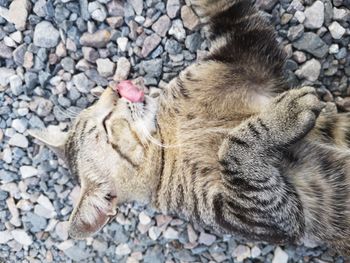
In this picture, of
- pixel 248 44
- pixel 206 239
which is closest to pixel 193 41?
pixel 248 44

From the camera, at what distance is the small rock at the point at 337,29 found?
2.23 m

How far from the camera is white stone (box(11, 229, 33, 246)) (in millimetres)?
2832

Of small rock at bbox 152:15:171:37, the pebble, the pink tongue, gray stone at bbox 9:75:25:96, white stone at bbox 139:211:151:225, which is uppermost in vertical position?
small rock at bbox 152:15:171:37

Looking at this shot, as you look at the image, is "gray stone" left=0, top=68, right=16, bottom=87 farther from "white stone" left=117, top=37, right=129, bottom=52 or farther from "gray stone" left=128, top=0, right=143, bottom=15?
"gray stone" left=128, top=0, right=143, bottom=15

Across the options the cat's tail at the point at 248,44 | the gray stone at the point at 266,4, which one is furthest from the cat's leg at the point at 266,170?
the gray stone at the point at 266,4

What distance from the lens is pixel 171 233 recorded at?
2.64 metres

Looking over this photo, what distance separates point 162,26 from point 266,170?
0.92 m

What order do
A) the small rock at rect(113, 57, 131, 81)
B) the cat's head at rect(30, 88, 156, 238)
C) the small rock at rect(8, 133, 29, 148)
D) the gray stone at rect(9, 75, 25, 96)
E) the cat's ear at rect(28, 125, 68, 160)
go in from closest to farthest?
the cat's head at rect(30, 88, 156, 238) < the cat's ear at rect(28, 125, 68, 160) < the small rock at rect(113, 57, 131, 81) < the gray stone at rect(9, 75, 25, 96) < the small rock at rect(8, 133, 29, 148)

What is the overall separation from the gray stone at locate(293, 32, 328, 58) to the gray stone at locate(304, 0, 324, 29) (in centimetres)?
4

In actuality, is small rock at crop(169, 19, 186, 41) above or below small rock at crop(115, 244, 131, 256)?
above

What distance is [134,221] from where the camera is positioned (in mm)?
2674

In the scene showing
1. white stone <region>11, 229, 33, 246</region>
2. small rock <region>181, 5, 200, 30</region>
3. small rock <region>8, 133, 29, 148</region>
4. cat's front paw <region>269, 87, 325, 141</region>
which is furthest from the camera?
white stone <region>11, 229, 33, 246</region>

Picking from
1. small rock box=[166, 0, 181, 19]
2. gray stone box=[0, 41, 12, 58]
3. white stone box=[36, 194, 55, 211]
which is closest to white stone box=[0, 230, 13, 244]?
white stone box=[36, 194, 55, 211]

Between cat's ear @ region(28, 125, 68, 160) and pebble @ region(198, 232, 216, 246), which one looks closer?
cat's ear @ region(28, 125, 68, 160)
